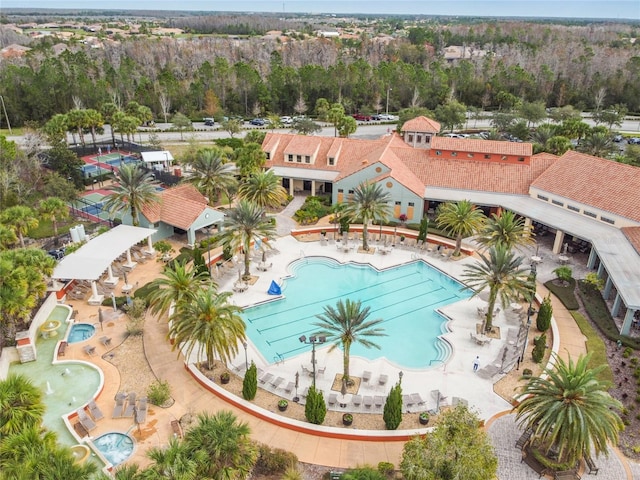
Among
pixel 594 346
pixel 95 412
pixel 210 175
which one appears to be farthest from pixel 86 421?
pixel 594 346

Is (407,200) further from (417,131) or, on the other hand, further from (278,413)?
(278,413)

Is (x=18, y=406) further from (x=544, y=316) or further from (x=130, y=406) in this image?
(x=544, y=316)

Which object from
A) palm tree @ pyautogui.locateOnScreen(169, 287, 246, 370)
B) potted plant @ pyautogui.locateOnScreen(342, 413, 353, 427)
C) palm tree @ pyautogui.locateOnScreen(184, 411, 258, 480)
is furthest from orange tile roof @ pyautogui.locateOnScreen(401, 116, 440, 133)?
palm tree @ pyautogui.locateOnScreen(184, 411, 258, 480)

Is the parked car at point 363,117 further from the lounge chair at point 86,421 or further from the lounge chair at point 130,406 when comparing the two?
the lounge chair at point 86,421

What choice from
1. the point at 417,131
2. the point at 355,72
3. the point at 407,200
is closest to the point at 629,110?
the point at 355,72

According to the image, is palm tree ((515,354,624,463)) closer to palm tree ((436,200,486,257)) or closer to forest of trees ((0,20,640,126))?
palm tree ((436,200,486,257))

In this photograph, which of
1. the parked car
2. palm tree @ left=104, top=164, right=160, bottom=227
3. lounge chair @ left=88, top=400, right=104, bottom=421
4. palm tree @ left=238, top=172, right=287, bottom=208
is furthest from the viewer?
the parked car
